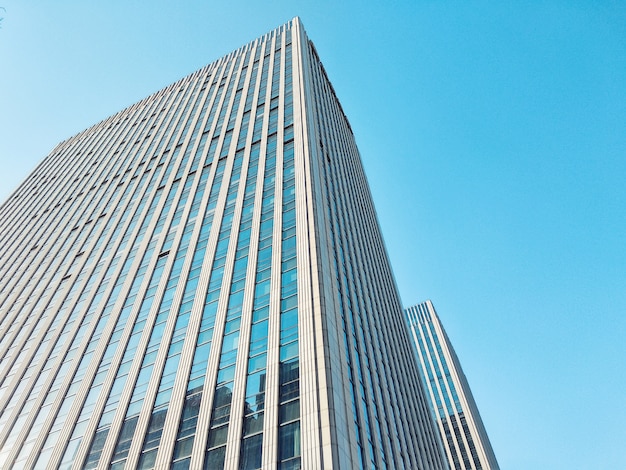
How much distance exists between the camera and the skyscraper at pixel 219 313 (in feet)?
83.1

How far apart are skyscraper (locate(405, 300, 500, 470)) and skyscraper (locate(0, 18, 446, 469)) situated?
7042 centimetres

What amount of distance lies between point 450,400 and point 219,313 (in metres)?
103

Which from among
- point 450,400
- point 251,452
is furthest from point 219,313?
point 450,400

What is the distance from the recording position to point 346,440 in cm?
2306

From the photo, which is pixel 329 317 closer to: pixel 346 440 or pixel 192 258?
pixel 346 440

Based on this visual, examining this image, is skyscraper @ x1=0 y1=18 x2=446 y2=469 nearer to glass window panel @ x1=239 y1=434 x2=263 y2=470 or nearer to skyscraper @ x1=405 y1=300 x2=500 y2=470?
glass window panel @ x1=239 y1=434 x2=263 y2=470

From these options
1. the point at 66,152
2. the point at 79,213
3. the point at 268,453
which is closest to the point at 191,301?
the point at 268,453

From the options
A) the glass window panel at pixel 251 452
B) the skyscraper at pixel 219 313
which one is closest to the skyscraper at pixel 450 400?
the skyscraper at pixel 219 313

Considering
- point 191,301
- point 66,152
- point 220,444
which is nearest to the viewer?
point 220,444

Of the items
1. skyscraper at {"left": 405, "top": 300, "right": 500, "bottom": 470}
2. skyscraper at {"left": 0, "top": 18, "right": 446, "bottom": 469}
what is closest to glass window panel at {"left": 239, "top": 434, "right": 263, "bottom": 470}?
skyscraper at {"left": 0, "top": 18, "right": 446, "bottom": 469}

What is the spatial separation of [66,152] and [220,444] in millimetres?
85206

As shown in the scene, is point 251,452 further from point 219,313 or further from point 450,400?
point 450,400

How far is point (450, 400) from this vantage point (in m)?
121

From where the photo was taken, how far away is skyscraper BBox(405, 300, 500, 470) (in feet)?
363
